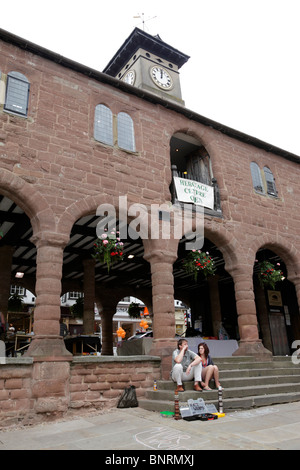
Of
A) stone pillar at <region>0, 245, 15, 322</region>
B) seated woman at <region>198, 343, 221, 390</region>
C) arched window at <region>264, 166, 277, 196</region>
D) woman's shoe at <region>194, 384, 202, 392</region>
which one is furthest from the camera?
arched window at <region>264, 166, 277, 196</region>

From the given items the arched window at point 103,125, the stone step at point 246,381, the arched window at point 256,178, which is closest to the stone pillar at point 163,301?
the stone step at point 246,381

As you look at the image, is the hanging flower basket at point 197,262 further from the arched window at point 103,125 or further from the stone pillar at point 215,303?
the stone pillar at point 215,303

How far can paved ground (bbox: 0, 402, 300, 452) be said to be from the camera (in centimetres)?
425

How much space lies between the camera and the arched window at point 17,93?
8.05 m

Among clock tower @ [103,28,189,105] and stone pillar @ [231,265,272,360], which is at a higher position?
clock tower @ [103,28,189,105]

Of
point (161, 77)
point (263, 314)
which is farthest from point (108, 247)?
point (161, 77)

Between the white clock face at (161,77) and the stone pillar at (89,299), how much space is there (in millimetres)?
11793

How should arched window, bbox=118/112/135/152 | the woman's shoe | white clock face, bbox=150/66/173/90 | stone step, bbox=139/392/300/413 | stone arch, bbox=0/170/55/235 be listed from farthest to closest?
white clock face, bbox=150/66/173/90
arched window, bbox=118/112/135/152
stone arch, bbox=0/170/55/235
the woman's shoe
stone step, bbox=139/392/300/413

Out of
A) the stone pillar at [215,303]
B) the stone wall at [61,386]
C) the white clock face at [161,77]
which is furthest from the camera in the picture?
the white clock face at [161,77]

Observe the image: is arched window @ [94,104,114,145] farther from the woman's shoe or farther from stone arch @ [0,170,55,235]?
the woman's shoe

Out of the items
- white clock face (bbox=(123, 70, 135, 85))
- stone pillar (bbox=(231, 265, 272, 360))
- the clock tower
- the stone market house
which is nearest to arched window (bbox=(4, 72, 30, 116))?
the stone market house

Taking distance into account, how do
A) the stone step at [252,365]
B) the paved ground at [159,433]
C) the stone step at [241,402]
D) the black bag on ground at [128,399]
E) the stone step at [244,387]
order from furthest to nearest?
the stone step at [252,365] → the black bag on ground at [128,399] → the stone step at [244,387] → the stone step at [241,402] → the paved ground at [159,433]

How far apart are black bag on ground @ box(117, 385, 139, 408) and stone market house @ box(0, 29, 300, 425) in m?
0.25

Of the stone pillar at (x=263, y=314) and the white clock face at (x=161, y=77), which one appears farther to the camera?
the white clock face at (x=161, y=77)
